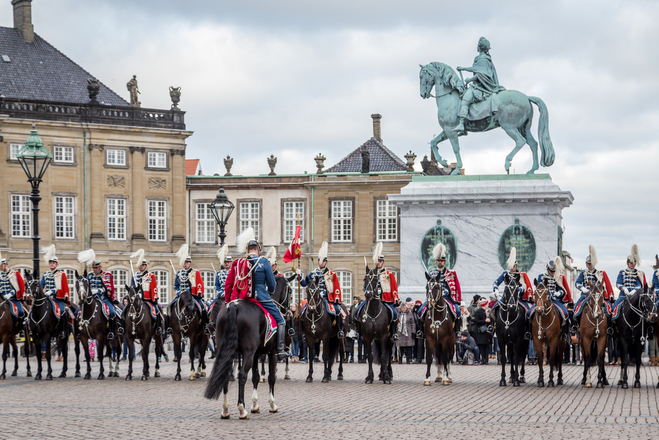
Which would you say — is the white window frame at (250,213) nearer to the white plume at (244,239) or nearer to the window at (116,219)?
the window at (116,219)

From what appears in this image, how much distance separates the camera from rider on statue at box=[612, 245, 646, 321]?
18547 millimetres

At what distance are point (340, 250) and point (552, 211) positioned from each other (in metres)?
32.5

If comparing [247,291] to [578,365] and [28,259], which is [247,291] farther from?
[28,259]

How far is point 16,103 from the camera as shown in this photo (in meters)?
53.6

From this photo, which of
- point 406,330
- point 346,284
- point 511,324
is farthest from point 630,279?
point 346,284

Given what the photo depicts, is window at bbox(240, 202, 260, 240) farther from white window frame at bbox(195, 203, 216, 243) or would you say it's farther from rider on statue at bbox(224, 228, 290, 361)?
Answer: rider on statue at bbox(224, 228, 290, 361)

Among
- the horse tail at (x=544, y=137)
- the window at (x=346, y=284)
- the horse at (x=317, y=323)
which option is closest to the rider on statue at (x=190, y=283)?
the horse at (x=317, y=323)

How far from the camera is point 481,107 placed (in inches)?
1043

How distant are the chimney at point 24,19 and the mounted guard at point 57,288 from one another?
133ft

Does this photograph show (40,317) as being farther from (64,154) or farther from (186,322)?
(64,154)

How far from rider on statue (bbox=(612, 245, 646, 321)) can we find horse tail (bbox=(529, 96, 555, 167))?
8.06 metres

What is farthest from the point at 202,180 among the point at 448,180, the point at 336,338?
the point at 336,338

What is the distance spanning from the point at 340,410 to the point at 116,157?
143 ft

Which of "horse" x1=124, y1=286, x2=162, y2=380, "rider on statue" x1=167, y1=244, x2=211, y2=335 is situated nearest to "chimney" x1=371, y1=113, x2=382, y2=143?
"rider on statue" x1=167, y1=244, x2=211, y2=335
